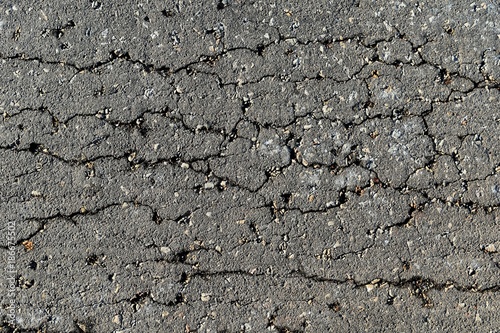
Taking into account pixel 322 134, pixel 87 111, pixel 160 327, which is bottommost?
pixel 160 327

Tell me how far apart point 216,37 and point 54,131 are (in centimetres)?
96

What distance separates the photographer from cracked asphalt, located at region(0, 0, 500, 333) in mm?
2883

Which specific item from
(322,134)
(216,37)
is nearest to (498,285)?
(322,134)

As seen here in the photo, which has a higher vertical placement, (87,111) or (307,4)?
(307,4)

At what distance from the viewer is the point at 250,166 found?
293 centimetres

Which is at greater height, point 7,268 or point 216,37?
point 216,37

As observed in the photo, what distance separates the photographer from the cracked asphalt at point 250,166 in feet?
9.46

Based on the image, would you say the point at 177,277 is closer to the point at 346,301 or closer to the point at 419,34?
the point at 346,301

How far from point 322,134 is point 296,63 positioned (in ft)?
1.28

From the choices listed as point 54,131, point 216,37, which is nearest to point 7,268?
point 54,131

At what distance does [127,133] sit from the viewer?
2.94 m

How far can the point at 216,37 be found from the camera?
9.81 feet

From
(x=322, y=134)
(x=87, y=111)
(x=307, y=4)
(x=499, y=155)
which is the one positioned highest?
(x=307, y=4)

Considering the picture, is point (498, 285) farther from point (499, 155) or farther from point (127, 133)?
point (127, 133)
